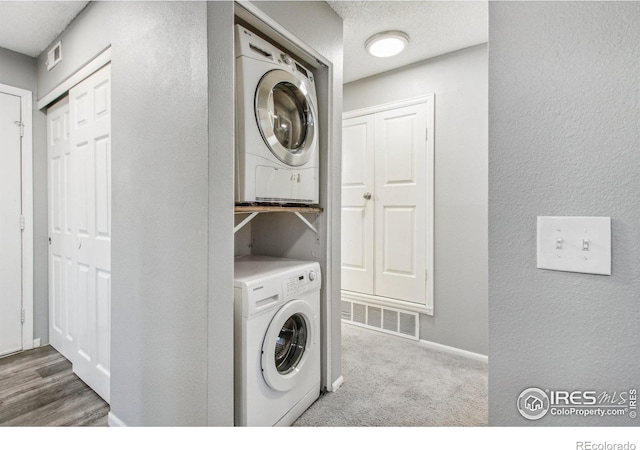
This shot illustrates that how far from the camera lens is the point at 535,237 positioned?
75 cm

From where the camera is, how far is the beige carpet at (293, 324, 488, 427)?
71.3 inches

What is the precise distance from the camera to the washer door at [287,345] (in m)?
1.55

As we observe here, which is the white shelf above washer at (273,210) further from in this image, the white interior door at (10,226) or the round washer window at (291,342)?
the white interior door at (10,226)

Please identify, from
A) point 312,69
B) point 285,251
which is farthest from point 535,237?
point 312,69

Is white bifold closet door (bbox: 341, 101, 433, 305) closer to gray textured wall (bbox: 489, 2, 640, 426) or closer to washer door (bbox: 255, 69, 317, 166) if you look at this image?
washer door (bbox: 255, 69, 317, 166)

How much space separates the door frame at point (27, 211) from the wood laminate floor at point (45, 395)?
29 cm

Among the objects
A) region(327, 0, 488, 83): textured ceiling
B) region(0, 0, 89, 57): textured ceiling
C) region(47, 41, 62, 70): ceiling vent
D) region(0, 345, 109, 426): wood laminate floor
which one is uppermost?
region(327, 0, 488, 83): textured ceiling

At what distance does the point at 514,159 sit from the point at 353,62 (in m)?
2.41

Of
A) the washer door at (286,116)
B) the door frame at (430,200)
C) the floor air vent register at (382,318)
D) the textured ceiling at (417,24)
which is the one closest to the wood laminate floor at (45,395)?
the washer door at (286,116)

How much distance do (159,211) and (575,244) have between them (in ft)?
4.94

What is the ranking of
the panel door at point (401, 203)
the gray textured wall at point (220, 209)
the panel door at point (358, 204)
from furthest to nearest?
the panel door at point (358, 204) < the panel door at point (401, 203) < the gray textured wall at point (220, 209)

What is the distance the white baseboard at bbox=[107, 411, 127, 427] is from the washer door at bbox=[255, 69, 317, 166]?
161 cm

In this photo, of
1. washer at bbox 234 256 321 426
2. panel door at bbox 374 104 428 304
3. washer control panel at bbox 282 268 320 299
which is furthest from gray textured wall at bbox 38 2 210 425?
panel door at bbox 374 104 428 304

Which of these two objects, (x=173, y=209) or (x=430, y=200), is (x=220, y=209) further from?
(x=430, y=200)
